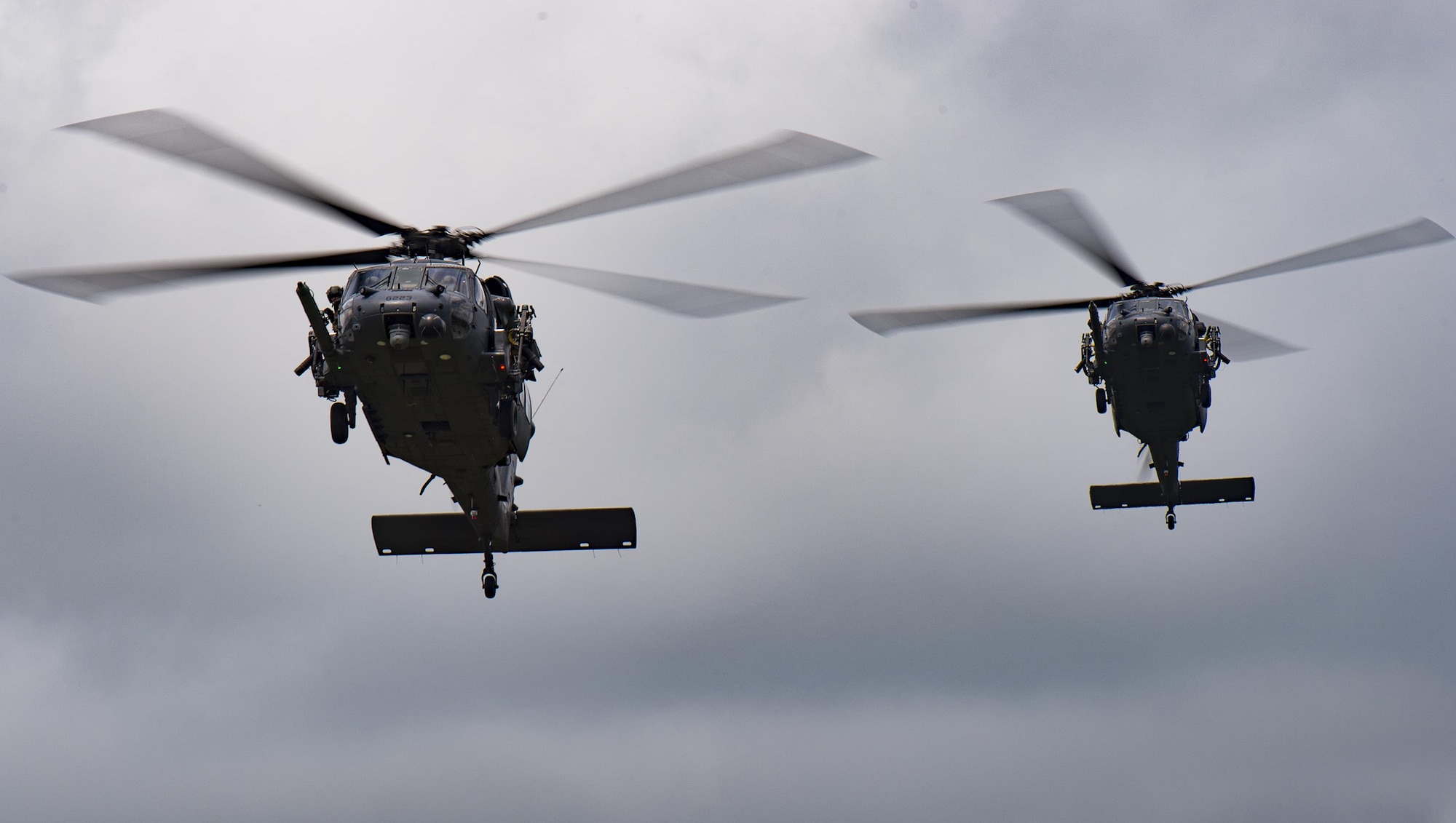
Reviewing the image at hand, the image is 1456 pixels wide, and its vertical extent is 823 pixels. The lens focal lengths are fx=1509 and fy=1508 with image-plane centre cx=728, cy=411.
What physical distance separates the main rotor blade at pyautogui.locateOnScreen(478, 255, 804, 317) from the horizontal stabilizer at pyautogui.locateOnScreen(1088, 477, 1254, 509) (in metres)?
17.6

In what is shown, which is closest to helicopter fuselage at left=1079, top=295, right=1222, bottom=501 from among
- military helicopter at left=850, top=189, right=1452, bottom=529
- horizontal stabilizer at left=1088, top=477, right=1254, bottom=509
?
military helicopter at left=850, top=189, right=1452, bottom=529

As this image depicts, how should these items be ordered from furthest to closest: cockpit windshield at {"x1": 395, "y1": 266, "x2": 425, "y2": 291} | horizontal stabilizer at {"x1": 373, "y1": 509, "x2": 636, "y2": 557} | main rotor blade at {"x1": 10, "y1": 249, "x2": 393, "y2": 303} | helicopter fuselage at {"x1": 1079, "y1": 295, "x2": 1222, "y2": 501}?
helicopter fuselage at {"x1": 1079, "y1": 295, "x2": 1222, "y2": 501}
horizontal stabilizer at {"x1": 373, "y1": 509, "x2": 636, "y2": 557}
cockpit windshield at {"x1": 395, "y1": 266, "x2": 425, "y2": 291}
main rotor blade at {"x1": 10, "y1": 249, "x2": 393, "y2": 303}

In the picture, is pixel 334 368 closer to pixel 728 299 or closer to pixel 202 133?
pixel 202 133

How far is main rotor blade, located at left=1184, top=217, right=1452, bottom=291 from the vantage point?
30.6m

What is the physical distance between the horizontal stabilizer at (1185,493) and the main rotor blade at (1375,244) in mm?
8460

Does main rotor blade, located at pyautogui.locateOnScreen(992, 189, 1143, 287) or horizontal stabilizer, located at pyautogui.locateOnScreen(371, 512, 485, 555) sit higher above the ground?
main rotor blade, located at pyautogui.locateOnScreen(992, 189, 1143, 287)

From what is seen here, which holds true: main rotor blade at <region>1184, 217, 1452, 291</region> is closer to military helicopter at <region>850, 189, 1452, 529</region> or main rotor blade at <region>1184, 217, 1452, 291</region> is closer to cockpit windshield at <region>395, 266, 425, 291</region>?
military helicopter at <region>850, 189, 1452, 529</region>

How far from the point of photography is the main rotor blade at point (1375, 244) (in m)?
30.6

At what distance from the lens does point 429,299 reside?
2394 cm

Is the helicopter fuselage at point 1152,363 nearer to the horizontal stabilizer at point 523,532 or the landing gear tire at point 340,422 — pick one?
the horizontal stabilizer at point 523,532

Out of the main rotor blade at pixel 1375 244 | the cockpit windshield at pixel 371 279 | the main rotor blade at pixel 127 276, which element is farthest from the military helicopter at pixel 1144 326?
the main rotor blade at pixel 127 276

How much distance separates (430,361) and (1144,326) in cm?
1564

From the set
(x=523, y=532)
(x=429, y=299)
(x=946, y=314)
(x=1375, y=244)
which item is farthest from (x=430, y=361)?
(x=1375, y=244)

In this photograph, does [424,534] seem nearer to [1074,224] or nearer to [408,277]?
[408,277]
